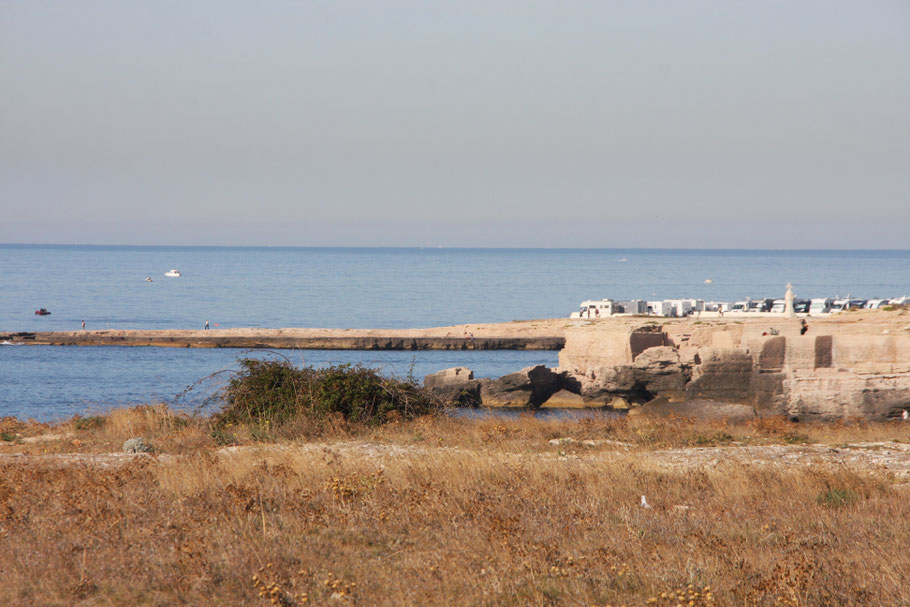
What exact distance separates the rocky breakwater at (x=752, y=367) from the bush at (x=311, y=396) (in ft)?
37.5

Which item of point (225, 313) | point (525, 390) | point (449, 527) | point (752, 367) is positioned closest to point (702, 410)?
point (752, 367)

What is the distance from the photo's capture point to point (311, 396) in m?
14.6

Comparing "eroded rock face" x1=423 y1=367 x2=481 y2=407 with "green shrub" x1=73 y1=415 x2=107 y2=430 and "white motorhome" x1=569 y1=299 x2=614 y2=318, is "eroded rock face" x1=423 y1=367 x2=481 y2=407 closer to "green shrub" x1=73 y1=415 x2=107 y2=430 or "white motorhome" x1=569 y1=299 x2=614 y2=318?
"green shrub" x1=73 y1=415 x2=107 y2=430

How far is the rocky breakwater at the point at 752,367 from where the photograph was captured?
21.8 metres

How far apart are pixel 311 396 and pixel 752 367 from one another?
54.8 ft

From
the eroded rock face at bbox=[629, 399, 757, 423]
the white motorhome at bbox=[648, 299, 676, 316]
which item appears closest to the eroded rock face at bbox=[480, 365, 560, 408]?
the eroded rock face at bbox=[629, 399, 757, 423]

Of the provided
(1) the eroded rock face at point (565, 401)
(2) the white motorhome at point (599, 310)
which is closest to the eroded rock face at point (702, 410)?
(1) the eroded rock face at point (565, 401)

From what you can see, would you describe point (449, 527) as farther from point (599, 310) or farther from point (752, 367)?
point (599, 310)

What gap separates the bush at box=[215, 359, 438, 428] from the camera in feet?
47.2

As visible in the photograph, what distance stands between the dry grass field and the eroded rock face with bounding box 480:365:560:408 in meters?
20.9

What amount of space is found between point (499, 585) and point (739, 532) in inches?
98.8

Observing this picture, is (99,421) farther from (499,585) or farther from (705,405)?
(705,405)

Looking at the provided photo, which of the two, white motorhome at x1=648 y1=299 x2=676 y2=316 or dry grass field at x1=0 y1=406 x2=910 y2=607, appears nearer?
dry grass field at x1=0 y1=406 x2=910 y2=607

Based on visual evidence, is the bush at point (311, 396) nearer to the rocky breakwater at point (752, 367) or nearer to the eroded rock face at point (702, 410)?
the eroded rock face at point (702, 410)
